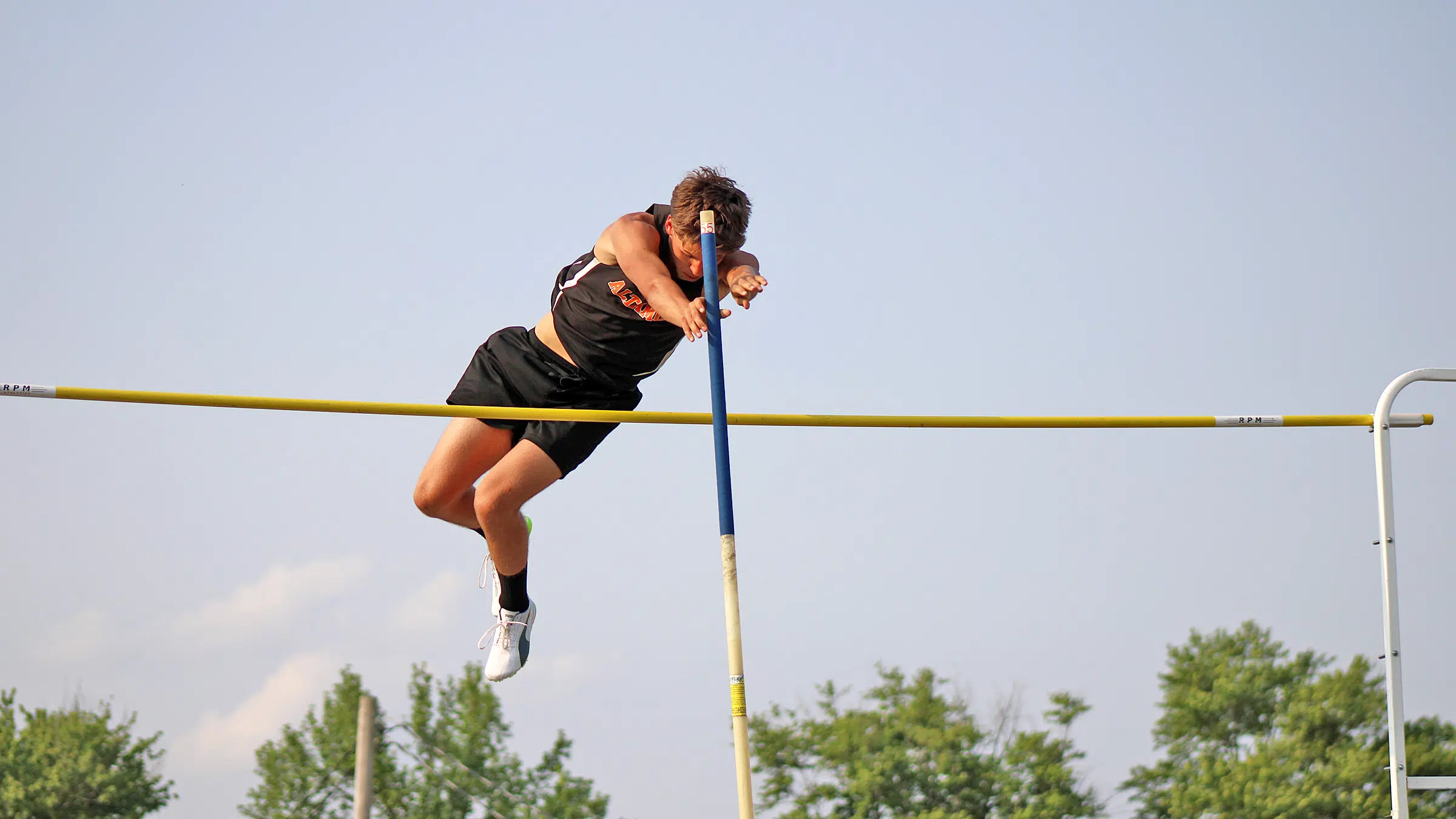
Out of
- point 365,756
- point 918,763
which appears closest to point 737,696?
point 365,756

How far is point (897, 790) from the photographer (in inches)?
988

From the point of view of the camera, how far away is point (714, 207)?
13.2 ft

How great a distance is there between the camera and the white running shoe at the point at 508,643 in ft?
15.1

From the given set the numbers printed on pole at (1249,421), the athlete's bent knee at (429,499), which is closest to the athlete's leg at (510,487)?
the athlete's bent knee at (429,499)

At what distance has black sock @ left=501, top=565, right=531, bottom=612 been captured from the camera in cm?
462

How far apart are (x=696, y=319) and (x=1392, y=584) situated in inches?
101

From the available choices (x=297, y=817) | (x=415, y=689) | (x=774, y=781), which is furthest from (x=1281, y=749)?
(x=297, y=817)

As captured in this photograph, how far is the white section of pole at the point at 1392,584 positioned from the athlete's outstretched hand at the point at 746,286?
2.25 meters

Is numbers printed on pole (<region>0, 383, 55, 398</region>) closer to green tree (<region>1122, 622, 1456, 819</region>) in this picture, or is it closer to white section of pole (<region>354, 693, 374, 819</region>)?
white section of pole (<region>354, 693, 374, 819</region>)

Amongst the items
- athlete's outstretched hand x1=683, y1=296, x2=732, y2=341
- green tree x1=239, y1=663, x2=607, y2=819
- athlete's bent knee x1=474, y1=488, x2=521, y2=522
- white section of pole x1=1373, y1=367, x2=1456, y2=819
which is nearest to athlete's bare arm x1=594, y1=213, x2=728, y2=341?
athlete's outstretched hand x1=683, y1=296, x2=732, y2=341

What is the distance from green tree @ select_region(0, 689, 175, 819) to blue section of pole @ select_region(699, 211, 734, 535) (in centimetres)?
2463

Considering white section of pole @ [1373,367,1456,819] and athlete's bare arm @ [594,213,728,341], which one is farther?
white section of pole @ [1373,367,1456,819]

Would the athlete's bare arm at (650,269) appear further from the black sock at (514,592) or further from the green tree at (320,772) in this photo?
the green tree at (320,772)

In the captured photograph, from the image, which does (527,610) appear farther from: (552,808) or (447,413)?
(552,808)
